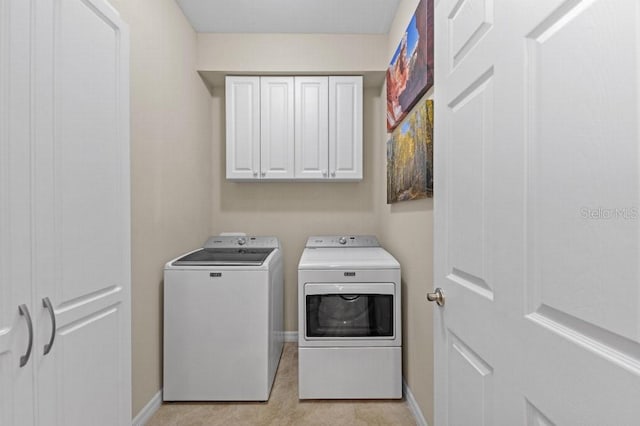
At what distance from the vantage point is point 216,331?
2.11m

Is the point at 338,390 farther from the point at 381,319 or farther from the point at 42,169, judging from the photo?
the point at 42,169

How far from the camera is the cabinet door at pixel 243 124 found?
2820 mm

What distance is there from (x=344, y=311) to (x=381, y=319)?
9.3 inches

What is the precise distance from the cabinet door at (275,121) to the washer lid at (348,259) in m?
0.78

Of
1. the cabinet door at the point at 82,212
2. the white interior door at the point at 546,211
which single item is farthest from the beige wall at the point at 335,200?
the cabinet door at the point at 82,212

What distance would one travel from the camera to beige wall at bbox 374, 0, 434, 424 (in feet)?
5.75

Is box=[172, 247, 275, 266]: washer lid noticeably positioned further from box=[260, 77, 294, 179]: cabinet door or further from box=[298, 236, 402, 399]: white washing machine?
box=[260, 77, 294, 179]: cabinet door

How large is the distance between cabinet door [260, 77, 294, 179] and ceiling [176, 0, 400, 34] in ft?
1.34

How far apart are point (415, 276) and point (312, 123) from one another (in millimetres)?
1508

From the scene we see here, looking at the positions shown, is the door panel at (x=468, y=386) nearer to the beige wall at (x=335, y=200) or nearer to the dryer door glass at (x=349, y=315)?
the beige wall at (x=335, y=200)

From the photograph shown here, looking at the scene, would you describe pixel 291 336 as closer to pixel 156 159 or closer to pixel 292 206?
pixel 292 206

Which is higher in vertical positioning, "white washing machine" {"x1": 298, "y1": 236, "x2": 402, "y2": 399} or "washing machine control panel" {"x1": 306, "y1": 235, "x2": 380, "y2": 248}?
"washing machine control panel" {"x1": 306, "y1": 235, "x2": 380, "y2": 248}

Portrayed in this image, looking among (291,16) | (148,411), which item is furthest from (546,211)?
(291,16)

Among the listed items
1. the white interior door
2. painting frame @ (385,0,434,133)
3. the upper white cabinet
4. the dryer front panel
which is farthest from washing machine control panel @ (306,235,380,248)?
the white interior door
